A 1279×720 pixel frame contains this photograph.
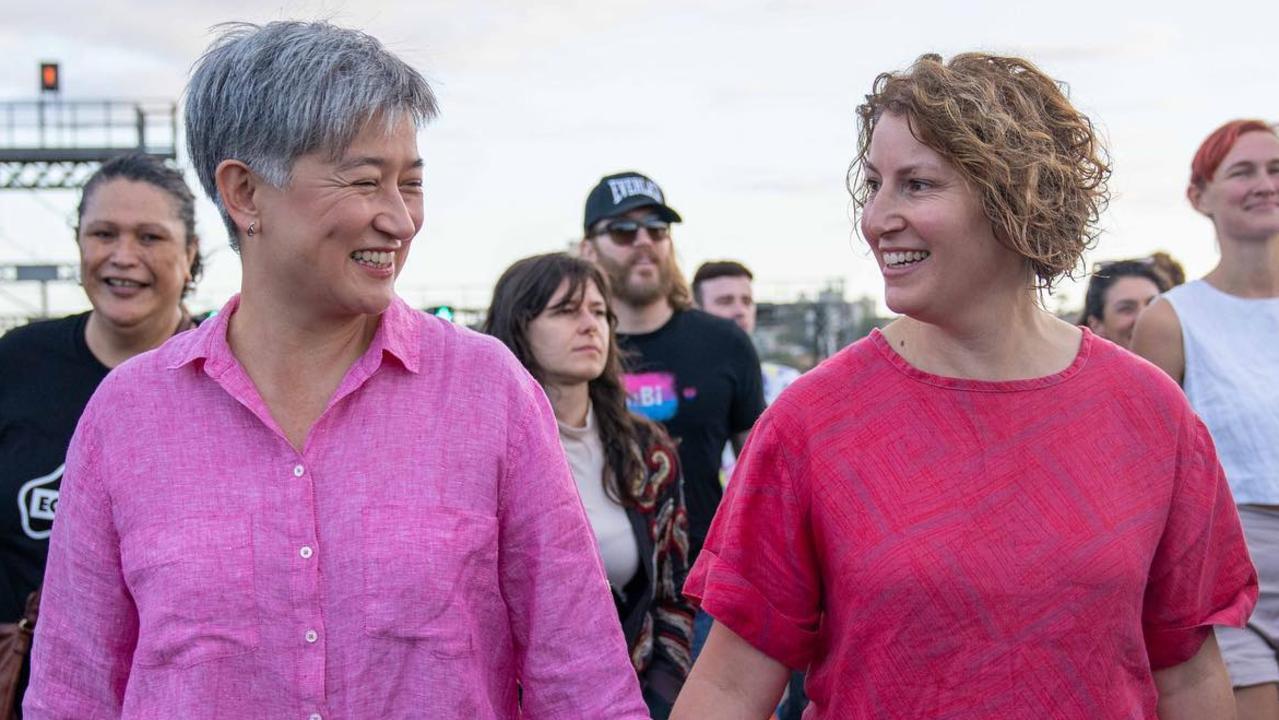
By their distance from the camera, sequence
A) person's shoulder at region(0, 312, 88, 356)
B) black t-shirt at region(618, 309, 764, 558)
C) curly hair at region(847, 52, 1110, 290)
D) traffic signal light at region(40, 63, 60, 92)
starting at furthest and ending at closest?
traffic signal light at region(40, 63, 60, 92)
black t-shirt at region(618, 309, 764, 558)
person's shoulder at region(0, 312, 88, 356)
curly hair at region(847, 52, 1110, 290)

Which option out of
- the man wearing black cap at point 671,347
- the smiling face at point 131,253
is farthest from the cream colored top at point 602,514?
the smiling face at point 131,253

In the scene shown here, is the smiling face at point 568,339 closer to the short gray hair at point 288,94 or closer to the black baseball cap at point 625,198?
the black baseball cap at point 625,198

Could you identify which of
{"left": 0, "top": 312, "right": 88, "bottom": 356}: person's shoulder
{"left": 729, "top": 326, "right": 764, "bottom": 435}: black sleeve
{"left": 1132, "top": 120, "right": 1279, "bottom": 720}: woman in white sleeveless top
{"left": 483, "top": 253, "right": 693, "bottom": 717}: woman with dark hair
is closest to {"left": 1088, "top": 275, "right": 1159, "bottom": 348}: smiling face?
{"left": 729, "top": 326, "right": 764, "bottom": 435}: black sleeve

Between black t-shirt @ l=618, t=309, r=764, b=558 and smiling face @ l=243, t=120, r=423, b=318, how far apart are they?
321cm

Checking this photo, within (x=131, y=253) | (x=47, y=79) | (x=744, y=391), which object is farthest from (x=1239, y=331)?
(x=47, y=79)

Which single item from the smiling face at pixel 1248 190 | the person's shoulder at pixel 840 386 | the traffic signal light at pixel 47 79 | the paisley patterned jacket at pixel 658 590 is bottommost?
the paisley patterned jacket at pixel 658 590

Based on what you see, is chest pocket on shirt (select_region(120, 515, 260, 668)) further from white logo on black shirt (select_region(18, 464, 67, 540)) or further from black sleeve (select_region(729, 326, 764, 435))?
black sleeve (select_region(729, 326, 764, 435))

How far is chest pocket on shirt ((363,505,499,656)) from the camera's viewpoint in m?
2.39

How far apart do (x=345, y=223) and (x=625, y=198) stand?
3849 mm

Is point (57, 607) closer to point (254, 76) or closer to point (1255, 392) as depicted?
point (254, 76)

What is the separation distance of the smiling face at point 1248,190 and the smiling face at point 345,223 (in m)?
2.95

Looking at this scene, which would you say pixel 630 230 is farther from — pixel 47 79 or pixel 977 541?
pixel 47 79

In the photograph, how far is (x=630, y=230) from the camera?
245 inches

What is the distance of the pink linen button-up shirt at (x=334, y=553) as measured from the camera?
2379 millimetres
